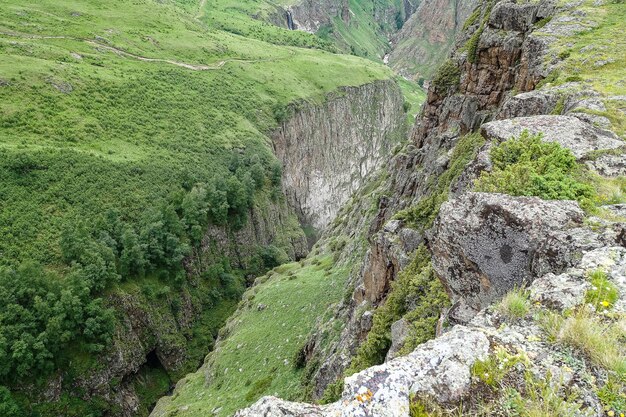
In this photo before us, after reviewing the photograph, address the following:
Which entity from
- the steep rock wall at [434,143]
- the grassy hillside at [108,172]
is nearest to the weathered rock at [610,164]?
the steep rock wall at [434,143]

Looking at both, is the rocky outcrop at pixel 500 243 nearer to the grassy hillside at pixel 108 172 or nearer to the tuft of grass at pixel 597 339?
the tuft of grass at pixel 597 339

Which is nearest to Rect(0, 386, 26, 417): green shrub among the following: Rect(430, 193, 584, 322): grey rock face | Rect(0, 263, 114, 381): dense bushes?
Rect(0, 263, 114, 381): dense bushes

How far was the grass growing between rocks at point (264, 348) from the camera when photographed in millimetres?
38319

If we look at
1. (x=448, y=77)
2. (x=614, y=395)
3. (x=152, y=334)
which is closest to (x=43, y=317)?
(x=152, y=334)

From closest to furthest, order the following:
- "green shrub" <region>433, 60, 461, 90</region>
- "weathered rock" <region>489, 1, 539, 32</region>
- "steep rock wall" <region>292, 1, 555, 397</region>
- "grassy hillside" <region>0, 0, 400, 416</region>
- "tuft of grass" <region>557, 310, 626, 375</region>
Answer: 1. "tuft of grass" <region>557, 310, 626, 375</region>
2. "steep rock wall" <region>292, 1, 555, 397</region>
3. "weathered rock" <region>489, 1, 539, 32</region>
4. "green shrub" <region>433, 60, 461, 90</region>
5. "grassy hillside" <region>0, 0, 400, 416</region>

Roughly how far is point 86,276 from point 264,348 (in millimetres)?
26431

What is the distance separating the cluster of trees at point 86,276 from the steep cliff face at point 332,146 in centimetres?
3956

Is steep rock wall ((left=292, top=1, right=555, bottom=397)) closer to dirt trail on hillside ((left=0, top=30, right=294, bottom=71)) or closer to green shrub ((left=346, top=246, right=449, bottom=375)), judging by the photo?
green shrub ((left=346, top=246, right=449, bottom=375))

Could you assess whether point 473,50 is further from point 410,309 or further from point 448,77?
point 410,309

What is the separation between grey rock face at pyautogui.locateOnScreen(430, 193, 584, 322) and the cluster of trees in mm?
51627

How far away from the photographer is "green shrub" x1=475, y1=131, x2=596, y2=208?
13.2m

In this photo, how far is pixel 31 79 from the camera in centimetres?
7669

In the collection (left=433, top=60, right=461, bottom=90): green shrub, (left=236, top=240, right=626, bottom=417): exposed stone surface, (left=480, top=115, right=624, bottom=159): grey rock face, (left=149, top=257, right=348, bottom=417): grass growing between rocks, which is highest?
(left=433, top=60, right=461, bottom=90): green shrub

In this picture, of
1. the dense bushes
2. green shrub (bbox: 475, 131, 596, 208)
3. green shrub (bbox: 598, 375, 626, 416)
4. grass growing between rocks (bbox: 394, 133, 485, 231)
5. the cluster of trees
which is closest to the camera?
green shrub (bbox: 598, 375, 626, 416)
